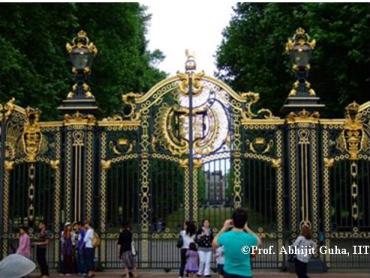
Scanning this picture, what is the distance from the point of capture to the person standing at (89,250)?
14.2 meters

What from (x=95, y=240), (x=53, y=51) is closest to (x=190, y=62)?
(x=95, y=240)

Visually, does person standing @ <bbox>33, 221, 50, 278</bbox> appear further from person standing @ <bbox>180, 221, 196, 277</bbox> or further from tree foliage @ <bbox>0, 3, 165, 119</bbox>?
tree foliage @ <bbox>0, 3, 165, 119</bbox>

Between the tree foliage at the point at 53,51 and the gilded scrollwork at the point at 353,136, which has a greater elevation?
the tree foliage at the point at 53,51

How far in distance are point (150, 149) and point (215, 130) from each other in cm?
153

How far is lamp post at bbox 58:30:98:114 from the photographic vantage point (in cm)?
1539

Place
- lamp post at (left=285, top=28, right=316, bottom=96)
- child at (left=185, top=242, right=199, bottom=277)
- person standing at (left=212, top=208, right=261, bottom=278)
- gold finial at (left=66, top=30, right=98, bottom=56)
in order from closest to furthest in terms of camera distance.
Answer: person standing at (left=212, top=208, right=261, bottom=278), child at (left=185, top=242, right=199, bottom=277), lamp post at (left=285, top=28, right=316, bottom=96), gold finial at (left=66, top=30, right=98, bottom=56)

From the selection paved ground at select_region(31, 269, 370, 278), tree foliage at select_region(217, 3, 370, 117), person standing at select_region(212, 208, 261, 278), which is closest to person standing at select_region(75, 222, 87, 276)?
paved ground at select_region(31, 269, 370, 278)

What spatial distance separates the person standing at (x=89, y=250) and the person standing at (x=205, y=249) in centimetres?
226

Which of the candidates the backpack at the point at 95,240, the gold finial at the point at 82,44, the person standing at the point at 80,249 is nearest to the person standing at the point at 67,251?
the person standing at the point at 80,249

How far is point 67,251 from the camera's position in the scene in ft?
48.1

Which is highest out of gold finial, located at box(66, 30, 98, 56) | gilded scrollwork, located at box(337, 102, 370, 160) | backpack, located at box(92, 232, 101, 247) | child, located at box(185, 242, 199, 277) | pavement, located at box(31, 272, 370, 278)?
gold finial, located at box(66, 30, 98, 56)

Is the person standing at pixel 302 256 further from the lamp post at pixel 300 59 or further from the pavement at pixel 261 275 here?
the lamp post at pixel 300 59

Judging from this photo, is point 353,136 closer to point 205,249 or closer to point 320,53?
point 205,249

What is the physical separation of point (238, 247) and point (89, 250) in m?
8.58
